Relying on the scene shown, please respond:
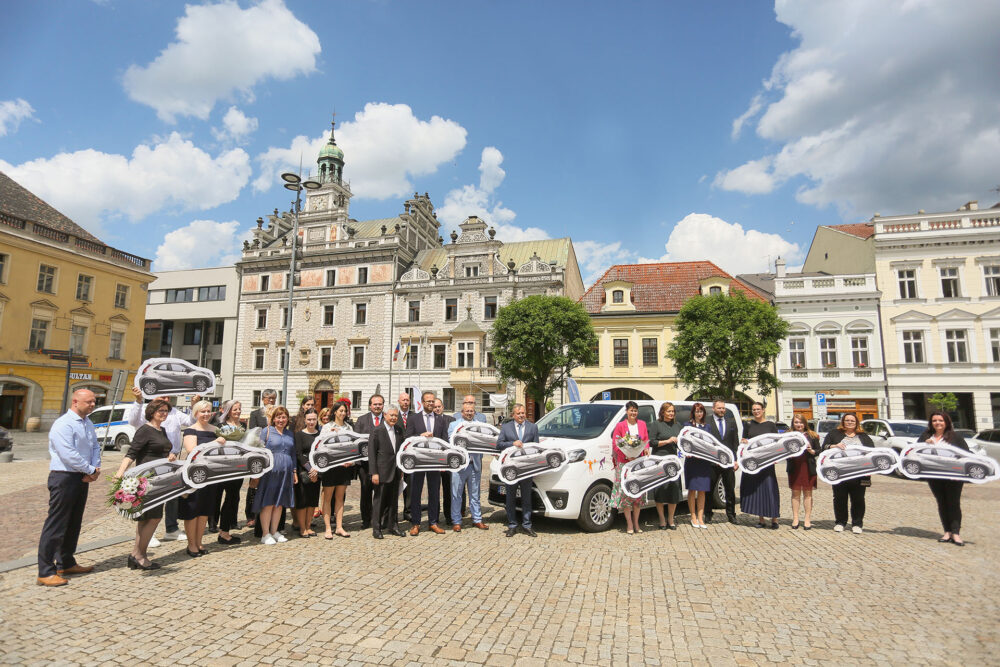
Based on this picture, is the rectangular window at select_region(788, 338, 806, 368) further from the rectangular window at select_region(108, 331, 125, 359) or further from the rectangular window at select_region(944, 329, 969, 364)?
the rectangular window at select_region(108, 331, 125, 359)

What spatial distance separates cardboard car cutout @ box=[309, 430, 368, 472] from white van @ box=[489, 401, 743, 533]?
6.86 ft

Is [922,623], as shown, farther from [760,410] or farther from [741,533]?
[760,410]

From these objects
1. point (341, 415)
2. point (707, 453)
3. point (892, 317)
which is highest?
point (892, 317)

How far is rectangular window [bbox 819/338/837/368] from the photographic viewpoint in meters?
31.6

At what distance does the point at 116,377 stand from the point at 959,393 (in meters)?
40.9

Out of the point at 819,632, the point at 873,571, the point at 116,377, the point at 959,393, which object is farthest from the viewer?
the point at 959,393

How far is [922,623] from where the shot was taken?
472 cm

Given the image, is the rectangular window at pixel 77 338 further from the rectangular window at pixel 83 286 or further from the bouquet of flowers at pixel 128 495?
the bouquet of flowers at pixel 128 495

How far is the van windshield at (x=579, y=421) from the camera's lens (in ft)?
28.2

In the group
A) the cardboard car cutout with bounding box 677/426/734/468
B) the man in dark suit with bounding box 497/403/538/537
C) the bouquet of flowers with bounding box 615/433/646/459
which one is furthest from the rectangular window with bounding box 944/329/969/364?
the man in dark suit with bounding box 497/403/538/537

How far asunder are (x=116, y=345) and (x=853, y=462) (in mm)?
43329

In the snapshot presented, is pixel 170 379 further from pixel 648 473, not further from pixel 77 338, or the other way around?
pixel 77 338

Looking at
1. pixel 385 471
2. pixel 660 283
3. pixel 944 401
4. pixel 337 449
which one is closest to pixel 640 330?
pixel 660 283

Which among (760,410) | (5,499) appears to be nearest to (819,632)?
(760,410)
